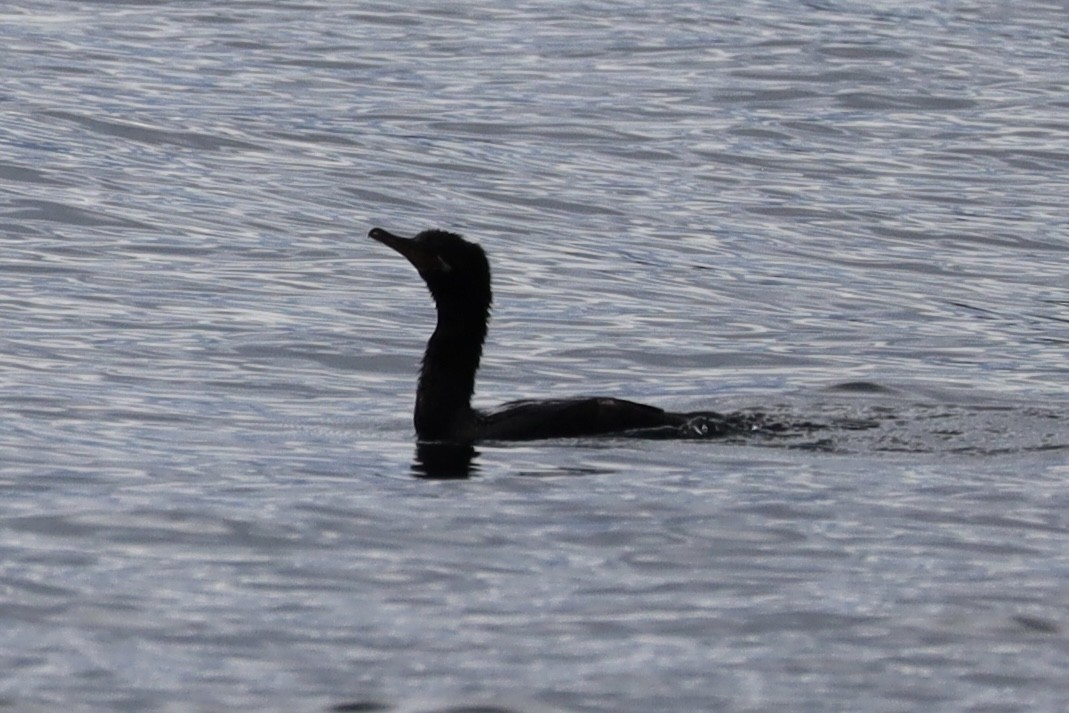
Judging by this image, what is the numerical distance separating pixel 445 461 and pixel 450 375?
0.91 m

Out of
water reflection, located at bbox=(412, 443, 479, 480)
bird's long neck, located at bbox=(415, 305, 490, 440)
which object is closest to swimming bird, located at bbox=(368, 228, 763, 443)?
bird's long neck, located at bbox=(415, 305, 490, 440)

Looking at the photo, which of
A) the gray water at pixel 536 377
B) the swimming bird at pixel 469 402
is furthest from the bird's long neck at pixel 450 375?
the gray water at pixel 536 377

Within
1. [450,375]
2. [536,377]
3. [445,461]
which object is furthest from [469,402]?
[536,377]

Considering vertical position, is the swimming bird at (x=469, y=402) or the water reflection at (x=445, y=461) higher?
the swimming bird at (x=469, y=402)

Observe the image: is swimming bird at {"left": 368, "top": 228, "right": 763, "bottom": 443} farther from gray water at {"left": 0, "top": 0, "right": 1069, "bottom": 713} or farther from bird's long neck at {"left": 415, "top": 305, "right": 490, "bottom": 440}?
gray water at {"left": 0, "top": 0, "right": 1069, "bottom": 713}

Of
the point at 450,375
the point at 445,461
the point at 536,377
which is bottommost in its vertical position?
the point at 536,377

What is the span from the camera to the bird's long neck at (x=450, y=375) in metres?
12.2

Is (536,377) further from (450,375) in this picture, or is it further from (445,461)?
(445,461)

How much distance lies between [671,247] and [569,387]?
5.93 metres

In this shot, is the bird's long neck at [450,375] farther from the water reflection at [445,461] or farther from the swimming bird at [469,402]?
the water reflection at [445,461]

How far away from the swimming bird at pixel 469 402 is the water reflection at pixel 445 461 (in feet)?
0.47

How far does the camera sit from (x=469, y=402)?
12.4m

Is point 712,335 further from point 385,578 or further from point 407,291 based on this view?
point 385,578

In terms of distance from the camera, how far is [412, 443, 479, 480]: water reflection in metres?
11.2
